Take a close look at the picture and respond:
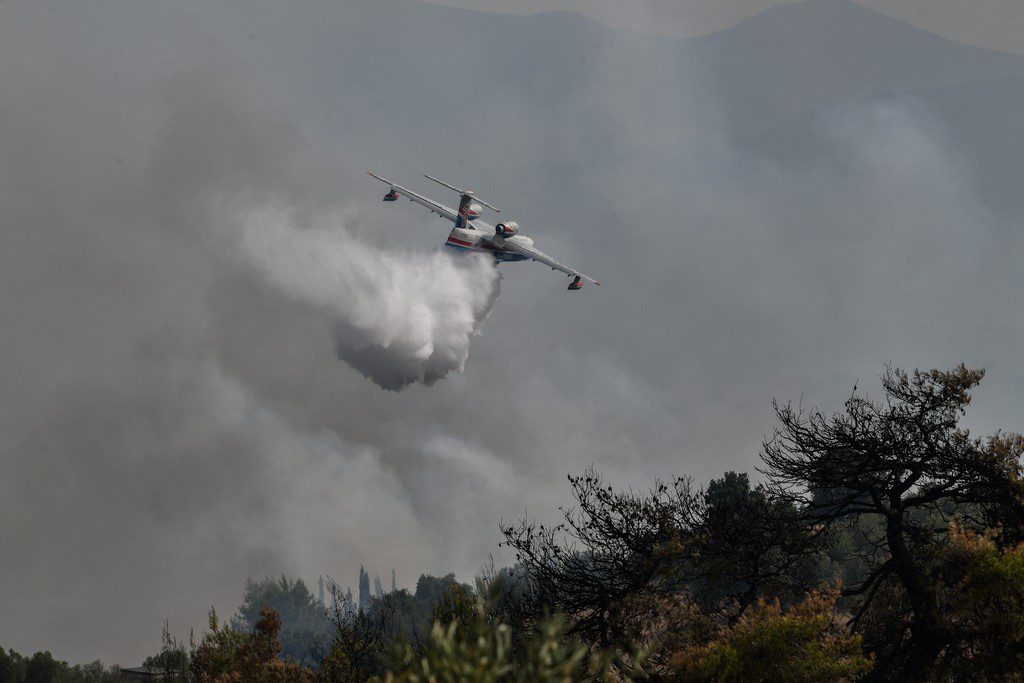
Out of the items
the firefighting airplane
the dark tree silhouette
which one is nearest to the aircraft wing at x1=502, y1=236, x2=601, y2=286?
the firefighting airplane

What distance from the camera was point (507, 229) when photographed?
233 ft

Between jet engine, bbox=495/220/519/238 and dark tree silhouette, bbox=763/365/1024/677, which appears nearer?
dark tree silhouette, bbox=763/365/1024/677

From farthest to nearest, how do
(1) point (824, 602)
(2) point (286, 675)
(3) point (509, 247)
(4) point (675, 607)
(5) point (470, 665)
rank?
(3) point (509, 247) → (2) point (286, 675) → (4) point (675, 607) → (1) point (824, 602) → (5) point (470, 665)

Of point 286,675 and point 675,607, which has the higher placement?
point 286,675

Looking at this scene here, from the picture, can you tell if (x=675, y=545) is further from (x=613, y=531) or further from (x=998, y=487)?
(x=998, y=487)

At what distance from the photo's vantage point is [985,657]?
24703 mm

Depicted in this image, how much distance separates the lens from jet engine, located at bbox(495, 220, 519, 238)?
70.9m

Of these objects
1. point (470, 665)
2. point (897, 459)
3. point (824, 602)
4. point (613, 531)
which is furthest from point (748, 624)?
point (470, 665)

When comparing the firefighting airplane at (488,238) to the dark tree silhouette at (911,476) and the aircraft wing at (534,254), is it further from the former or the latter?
the dark tree silhouette at (911,476)

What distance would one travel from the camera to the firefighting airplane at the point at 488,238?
A: 238ft

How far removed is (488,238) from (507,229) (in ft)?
8.42

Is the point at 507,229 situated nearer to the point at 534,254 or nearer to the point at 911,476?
the point at 534,254

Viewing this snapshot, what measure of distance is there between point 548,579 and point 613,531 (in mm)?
2818

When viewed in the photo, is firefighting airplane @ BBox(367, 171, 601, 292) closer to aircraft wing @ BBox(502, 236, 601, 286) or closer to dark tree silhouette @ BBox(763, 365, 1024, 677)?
aircraft wing @ BBox(502, 236, 601, 286)
